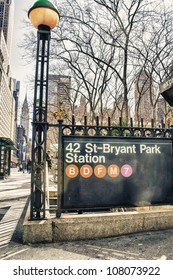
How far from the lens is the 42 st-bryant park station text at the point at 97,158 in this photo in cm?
398

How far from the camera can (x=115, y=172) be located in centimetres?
414

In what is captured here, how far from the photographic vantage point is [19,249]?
128 inches

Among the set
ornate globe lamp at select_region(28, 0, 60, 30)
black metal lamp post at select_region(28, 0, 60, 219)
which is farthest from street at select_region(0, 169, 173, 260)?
ornate globe lamp at select_region(28, 0, 60, 30)

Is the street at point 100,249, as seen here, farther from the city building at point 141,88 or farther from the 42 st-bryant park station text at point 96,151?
the city building at point 141,88

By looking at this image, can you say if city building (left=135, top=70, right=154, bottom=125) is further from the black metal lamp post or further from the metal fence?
the black metal lamp post

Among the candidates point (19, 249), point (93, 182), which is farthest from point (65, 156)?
point (19, 249)

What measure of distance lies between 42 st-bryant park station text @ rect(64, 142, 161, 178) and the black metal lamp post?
49 cm

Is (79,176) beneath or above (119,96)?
beneath

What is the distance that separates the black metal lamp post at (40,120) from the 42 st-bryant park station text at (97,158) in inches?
19.1

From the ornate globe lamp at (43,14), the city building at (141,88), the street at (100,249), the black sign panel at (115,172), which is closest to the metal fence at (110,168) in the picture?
the black sign panel at (115,172)

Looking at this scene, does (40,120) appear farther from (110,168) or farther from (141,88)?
(141,88)

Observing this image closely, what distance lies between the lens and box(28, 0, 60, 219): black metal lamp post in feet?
12.4

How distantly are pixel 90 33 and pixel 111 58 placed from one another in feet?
7.66
